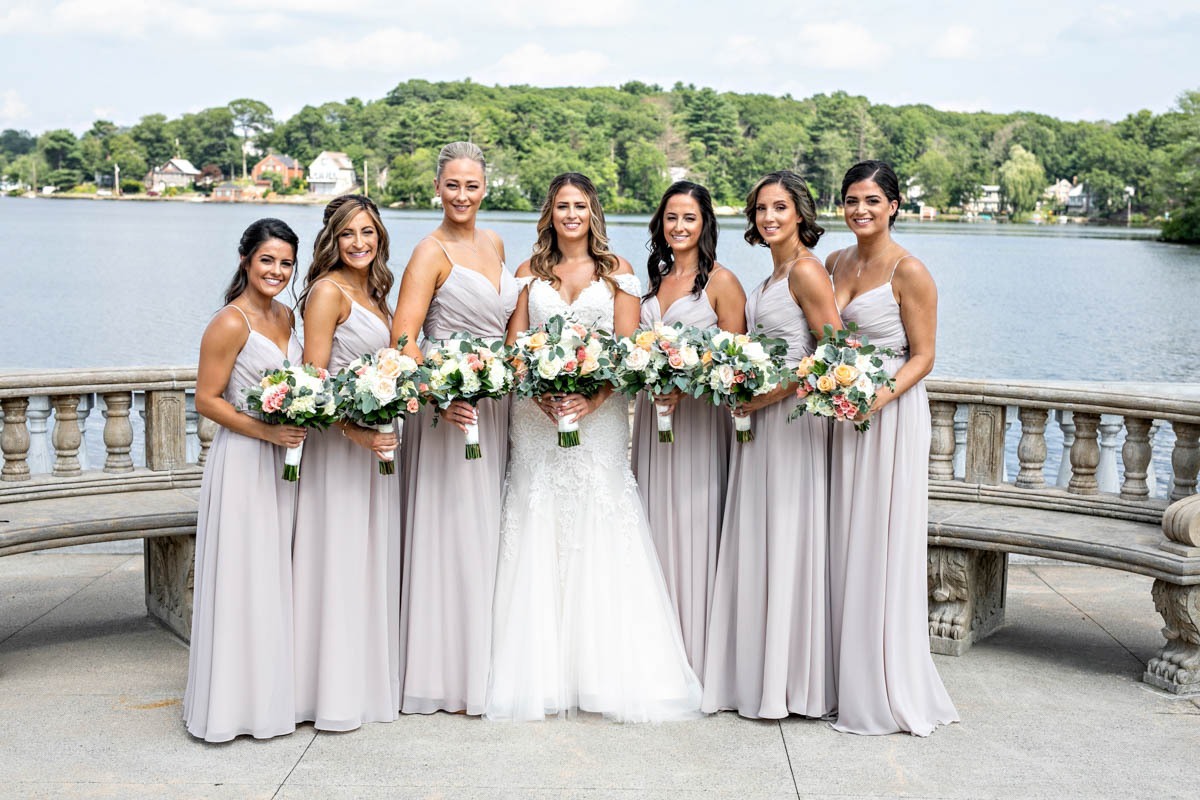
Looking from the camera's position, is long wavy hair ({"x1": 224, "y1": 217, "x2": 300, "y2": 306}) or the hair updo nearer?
long wavy hair ({"x1": 224, "y1": 217, "x2": 300, "y2": 306})

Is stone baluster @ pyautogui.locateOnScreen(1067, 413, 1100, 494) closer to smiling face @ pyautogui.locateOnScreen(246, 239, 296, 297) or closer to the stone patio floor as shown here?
the stone patio floor

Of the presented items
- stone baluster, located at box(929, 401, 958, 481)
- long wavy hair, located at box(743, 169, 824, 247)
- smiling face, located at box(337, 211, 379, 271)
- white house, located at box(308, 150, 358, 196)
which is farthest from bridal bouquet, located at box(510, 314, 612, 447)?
white house, located at box(308, 150, 358, 196)

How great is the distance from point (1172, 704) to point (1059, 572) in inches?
106

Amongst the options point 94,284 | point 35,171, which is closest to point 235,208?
point 35,171

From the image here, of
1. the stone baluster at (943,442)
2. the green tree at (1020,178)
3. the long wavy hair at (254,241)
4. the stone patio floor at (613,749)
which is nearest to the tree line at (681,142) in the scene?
the green tree at (1020,178)

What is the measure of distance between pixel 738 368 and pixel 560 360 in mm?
710

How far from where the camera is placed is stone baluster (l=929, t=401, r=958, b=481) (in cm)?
716

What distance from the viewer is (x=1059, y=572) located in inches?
337

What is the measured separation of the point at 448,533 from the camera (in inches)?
225

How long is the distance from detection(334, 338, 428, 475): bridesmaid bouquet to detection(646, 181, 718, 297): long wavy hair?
126 centimetres

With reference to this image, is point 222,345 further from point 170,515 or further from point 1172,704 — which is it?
point 1172,704

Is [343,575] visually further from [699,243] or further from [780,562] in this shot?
[699,243]

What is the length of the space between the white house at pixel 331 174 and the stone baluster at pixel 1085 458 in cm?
9872

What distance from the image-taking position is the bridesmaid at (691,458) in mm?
5840
